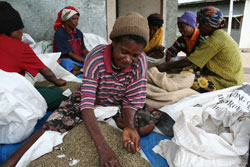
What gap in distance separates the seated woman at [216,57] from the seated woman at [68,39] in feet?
5.98

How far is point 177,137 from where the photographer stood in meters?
1.25

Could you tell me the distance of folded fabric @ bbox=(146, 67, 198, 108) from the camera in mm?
2064

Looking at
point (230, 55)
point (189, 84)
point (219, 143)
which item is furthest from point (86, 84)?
point (230, 55)

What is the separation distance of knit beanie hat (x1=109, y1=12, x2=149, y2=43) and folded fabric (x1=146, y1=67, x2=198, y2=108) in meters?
0.95

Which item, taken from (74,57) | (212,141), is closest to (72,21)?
(74,57)

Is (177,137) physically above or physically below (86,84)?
below

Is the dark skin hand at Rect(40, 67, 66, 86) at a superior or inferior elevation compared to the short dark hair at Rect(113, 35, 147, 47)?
inferior

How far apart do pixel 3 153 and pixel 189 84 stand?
6.18 feet

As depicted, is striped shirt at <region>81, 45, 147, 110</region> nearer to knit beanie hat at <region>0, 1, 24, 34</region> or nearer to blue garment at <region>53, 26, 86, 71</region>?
knit beanie hat at <region>0, 1, 24, 34</region>

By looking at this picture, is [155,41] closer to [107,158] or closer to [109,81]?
[109,81]

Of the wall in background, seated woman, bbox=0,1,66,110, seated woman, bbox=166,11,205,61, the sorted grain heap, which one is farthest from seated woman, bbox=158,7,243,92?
the wall in background

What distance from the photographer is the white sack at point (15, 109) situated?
1388 millimetres

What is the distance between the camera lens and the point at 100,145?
1.21 meters

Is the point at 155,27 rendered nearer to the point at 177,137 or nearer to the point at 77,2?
the point at 77,2
